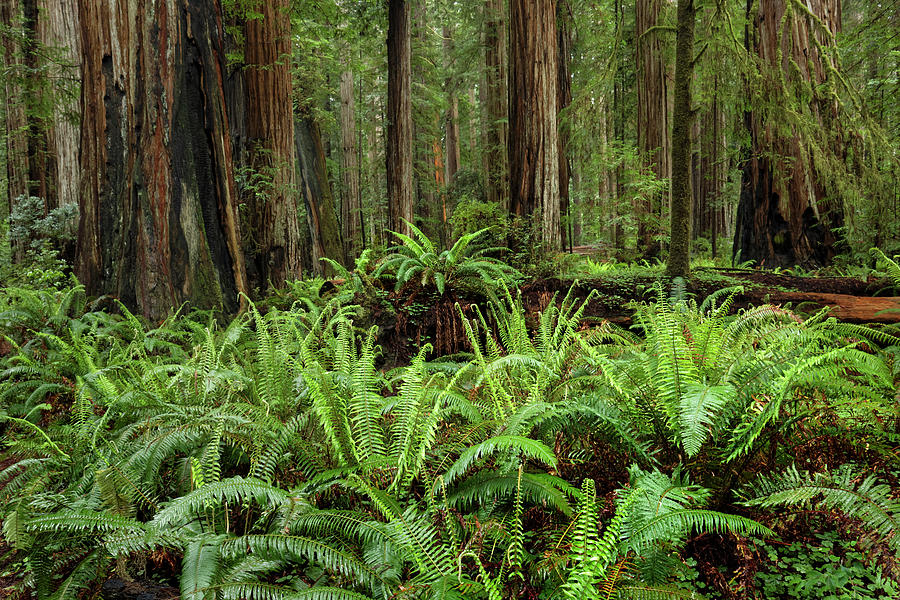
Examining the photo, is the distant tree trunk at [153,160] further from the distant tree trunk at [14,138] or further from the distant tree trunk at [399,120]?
the distant tree trunk at [14,138]

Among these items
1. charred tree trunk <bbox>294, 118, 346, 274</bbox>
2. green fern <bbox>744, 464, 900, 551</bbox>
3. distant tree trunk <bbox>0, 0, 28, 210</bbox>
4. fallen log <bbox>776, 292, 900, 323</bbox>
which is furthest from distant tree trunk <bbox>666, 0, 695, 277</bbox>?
distant tree trunk <bbox>0, 0, 28, 210</bbox>

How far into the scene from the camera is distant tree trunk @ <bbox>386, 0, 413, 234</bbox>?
8844 millimetres

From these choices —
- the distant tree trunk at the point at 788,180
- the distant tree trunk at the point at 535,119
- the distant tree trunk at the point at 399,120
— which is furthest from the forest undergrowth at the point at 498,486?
the distant tree trunk at the point at 399,120

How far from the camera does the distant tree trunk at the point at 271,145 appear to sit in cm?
681

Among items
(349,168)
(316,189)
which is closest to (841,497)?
(316,189)

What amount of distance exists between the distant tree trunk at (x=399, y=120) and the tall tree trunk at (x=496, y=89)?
4.10 metres

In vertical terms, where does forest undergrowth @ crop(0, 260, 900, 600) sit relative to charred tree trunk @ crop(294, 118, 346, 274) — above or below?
below

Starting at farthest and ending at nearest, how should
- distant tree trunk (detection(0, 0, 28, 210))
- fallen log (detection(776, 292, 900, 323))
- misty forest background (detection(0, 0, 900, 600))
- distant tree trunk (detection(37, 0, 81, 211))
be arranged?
distant tree trunk (detection(0, 0, 28, 210)) → distant tree trunk (detection(37, 0, 81, 211)) → fallen log (detection(776, 292, 900, 323)) → misty forest background (detection(0, 0, 900, 600))

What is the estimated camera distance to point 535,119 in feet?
20.7

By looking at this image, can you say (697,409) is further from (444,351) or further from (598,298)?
(598,298)

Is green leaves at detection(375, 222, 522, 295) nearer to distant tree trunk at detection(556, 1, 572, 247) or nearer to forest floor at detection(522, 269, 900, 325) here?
forest floor at detection(522, 269, 900, 325)

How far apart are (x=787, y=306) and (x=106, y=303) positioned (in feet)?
21.5

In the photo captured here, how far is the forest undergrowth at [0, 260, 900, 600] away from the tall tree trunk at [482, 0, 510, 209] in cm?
1118

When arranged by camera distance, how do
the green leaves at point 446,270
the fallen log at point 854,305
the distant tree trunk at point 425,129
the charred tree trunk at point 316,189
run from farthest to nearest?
the distant tree trunk at point 425,129, the charred tree trunk at point 316,189, the green leaves at point 446,270, the fallen log at point 854,305
